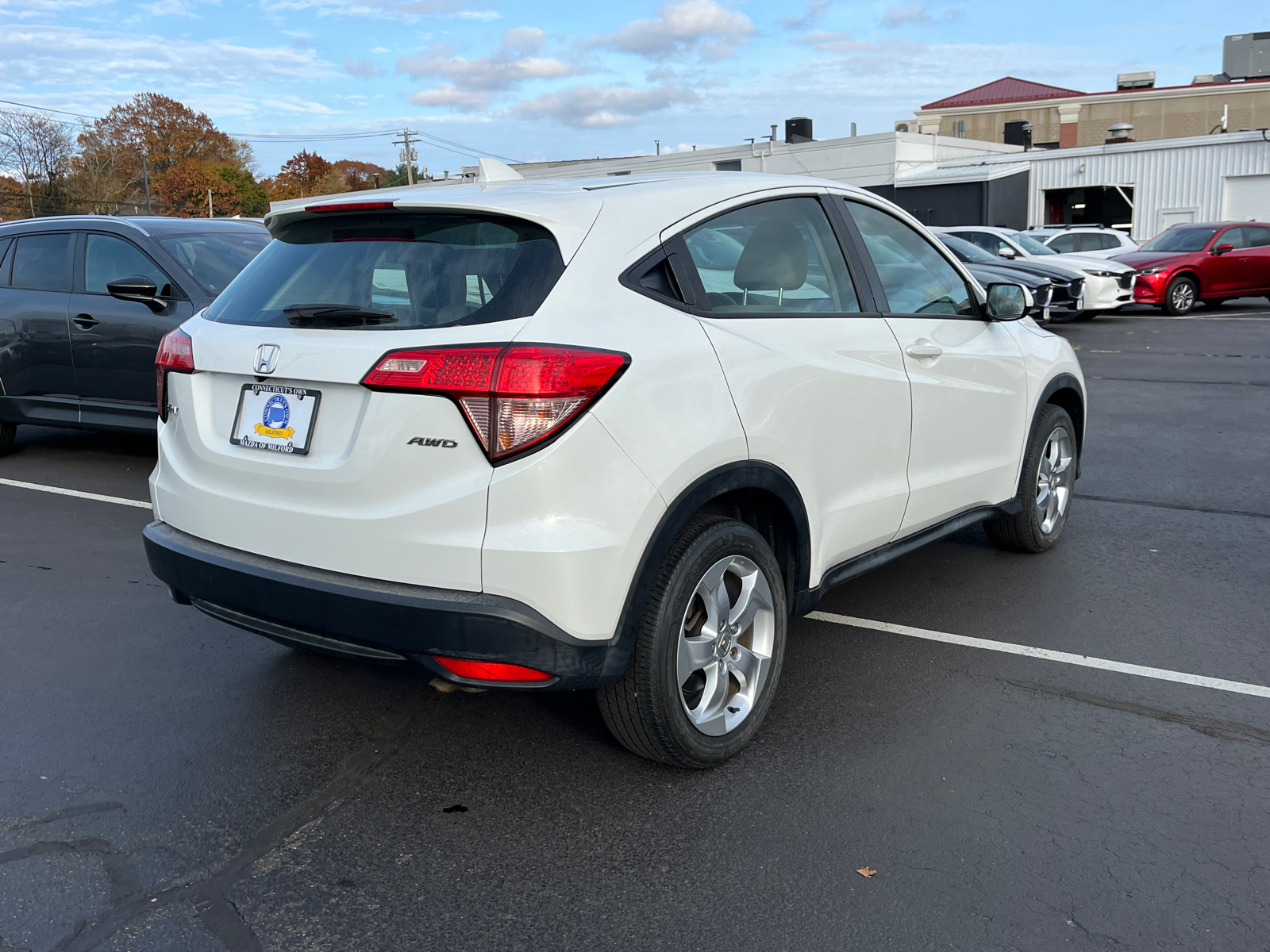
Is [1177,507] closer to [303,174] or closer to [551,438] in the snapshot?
[551,438]

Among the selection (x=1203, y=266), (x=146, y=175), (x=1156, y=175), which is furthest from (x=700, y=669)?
(x=146, y=175)

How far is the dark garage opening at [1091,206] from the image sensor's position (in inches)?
1307

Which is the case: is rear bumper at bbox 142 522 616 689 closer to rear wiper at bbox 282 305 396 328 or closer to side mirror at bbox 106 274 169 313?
rear wiper at bbox 282 305 396 328

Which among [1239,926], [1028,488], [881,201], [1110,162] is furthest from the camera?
[1110,162]

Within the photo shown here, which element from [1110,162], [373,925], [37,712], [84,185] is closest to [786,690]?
[373,925]

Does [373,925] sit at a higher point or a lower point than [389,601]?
lower

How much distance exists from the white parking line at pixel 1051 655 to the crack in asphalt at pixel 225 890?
2.09 meters

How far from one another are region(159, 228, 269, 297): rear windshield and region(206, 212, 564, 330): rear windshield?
4.19m

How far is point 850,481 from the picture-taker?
3.72 meters

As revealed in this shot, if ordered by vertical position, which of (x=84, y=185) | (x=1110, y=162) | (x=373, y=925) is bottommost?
(x=373, y=925)

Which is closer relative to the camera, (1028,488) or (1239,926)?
(1239,926)

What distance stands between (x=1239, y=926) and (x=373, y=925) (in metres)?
2.03

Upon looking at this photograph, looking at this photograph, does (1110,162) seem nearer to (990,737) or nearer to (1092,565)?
(1092,565)

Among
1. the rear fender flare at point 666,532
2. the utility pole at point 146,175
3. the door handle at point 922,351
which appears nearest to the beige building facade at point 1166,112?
the door handle at point 922,351
